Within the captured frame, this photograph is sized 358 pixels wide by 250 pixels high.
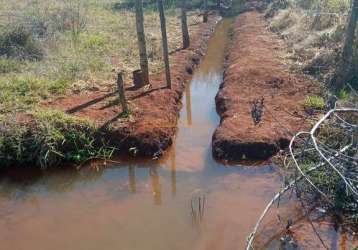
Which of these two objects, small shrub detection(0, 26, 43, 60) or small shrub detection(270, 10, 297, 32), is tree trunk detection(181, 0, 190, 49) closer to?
small shrub detection(270, 10, 297, 32)

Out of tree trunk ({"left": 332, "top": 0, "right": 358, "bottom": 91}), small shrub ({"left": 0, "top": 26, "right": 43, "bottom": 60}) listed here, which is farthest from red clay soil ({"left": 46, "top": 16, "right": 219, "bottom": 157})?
tree trunk ({"left": 332, "top": 0, "right": 358, "bottom": 91})

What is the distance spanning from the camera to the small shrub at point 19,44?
12275 millimetres

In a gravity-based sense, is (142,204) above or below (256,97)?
below

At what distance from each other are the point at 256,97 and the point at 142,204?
428cm

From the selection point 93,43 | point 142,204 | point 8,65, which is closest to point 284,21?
point 93,43

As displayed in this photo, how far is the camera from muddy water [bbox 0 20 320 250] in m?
6.34

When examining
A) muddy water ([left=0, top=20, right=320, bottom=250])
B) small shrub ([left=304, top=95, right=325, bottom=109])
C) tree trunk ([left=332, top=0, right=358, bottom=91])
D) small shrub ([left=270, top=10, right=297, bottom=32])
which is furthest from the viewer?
small shrub ([left=270, top=10, right=297, bottom=32])

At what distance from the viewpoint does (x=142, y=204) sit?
23.5 feet

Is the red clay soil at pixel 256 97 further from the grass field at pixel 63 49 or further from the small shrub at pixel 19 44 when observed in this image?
the small shrub at pixel 19 44

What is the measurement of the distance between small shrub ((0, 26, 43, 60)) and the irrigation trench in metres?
5.43

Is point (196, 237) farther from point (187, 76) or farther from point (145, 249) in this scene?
point (187, 76)

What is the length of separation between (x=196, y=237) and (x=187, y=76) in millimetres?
7030

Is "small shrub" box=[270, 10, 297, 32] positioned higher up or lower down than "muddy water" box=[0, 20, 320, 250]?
higher up

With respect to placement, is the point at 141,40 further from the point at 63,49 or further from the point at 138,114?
the point at 63,49
